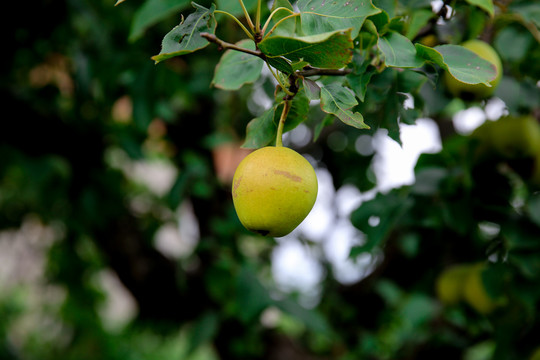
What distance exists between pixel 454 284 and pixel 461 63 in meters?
0.89

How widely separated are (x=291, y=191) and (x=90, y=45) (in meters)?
1.54

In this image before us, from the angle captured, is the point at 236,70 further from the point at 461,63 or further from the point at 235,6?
the point at 461,63

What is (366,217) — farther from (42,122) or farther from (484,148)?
(42,122)

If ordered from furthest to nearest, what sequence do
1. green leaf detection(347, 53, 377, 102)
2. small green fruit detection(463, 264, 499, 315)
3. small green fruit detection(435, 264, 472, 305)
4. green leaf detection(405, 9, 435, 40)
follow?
small green fruit detection(435, 264, 472, 305) → small green fruit detection(463, 264, 499, 315) → green leaf detection(405, 9, 435, 40) → green leaf detection(347, 53, 377, 102)

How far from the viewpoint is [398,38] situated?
0.55 m

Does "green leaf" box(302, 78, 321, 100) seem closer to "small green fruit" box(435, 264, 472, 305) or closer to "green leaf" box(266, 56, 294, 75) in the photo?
"green leaf" box(266, 56, 294, 75)

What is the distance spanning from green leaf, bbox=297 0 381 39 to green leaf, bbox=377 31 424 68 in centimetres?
4

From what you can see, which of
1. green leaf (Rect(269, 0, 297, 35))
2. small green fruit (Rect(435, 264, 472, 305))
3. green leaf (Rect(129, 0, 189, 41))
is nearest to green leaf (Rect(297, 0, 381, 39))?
green leaf (Rect(269, 0, 297, 35))

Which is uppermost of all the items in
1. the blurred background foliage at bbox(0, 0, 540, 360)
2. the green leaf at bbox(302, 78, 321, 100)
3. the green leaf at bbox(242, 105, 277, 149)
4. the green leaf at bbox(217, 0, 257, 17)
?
the green leaf at bbox(302, 78, 321, 100)

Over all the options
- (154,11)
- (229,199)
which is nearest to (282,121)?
(154,11)

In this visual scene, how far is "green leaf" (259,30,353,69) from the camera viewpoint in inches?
17.5

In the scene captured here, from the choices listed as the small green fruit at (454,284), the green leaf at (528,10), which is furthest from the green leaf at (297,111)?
the small green fruit at (454,284)

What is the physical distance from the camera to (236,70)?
65 cm

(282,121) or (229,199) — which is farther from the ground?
(282,121)
